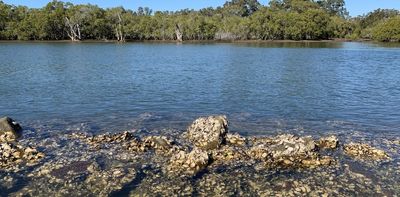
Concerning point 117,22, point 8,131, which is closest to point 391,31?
point 117,22

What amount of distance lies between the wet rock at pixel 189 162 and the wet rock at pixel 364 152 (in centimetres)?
767

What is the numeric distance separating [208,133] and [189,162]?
406 cm

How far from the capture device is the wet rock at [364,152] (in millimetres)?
19828

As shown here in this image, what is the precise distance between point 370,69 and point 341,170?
51934mm

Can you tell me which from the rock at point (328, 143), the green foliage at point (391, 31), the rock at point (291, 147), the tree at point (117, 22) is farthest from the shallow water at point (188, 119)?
the green foliage at point (391, 31)

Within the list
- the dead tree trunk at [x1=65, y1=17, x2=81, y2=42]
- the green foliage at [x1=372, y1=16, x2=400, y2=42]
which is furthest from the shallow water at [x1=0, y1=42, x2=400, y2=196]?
the green foliage at [x1=372, y1=16, x2=400, y2=42]

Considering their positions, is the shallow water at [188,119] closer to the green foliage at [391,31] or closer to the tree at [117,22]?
the tree at [117,22]

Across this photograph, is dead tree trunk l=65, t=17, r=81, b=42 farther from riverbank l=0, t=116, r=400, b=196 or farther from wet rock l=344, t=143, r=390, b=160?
wet rock l=344, t=143, r=390, b=160

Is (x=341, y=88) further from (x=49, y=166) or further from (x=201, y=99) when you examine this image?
(x=49, y=166)

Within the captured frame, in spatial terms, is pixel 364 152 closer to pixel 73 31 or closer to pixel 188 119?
pixel 188 119

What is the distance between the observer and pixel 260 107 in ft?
108

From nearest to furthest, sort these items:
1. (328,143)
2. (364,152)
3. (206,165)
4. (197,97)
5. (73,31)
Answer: (206,165), (364,152), (328,143), (197,97), (73,31)

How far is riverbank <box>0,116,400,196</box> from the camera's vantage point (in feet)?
52.6

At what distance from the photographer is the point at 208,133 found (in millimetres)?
22016
